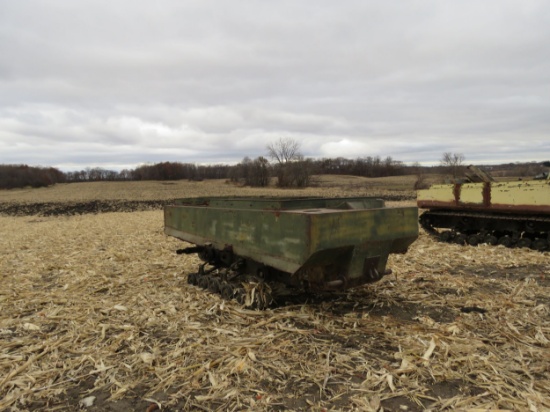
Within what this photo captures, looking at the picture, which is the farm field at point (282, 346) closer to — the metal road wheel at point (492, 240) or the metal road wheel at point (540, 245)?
the metal road wheel at point (540, 245)

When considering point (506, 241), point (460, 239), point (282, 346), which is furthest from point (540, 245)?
point (282, 346)

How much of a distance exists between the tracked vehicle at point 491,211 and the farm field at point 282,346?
2.95 m

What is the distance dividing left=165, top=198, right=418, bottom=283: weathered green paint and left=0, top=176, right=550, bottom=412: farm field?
82 cm

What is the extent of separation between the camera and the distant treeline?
2542 inches

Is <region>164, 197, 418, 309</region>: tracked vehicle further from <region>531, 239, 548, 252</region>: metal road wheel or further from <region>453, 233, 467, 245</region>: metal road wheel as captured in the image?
<region>453, 233, 467, 245</region>: metal road wheel

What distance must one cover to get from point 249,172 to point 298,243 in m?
63.4

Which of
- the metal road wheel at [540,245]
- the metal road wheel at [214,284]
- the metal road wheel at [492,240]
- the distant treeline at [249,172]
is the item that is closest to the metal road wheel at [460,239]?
the metal road wheel at [492,240]

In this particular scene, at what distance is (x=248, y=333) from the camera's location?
4953mm

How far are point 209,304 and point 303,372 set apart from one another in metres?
2.48

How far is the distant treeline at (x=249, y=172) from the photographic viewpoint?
64562 millimetres

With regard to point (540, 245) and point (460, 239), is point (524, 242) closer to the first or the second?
point (540, 245)

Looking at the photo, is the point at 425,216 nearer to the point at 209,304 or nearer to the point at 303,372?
the point at 209,304

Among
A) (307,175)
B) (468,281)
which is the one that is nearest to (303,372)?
(468,281)

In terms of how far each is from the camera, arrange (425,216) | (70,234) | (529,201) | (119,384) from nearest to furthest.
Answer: (119,384), (529,201), (425,216), (70,234)
